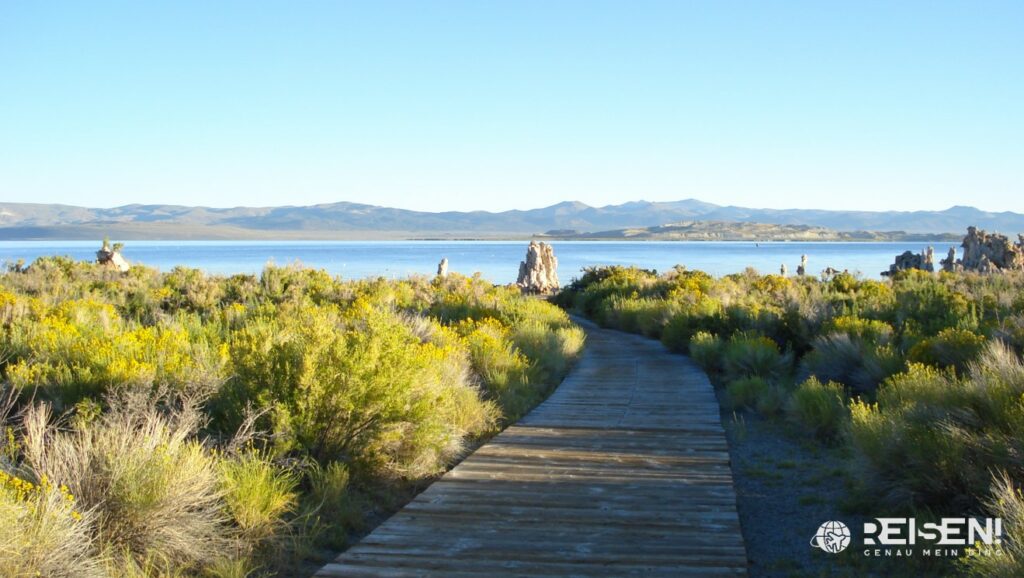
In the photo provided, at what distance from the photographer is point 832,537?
18.6ft

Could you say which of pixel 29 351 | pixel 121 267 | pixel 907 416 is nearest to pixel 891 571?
pixel 907 416

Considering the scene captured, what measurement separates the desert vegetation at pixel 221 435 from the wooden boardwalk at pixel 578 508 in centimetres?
59

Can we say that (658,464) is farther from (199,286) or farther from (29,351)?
(199,286)

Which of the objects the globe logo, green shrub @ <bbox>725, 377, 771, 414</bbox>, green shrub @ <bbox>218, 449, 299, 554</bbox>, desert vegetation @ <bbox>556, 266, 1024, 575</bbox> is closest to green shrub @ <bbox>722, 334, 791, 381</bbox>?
desert vegetation @ <bbox>556, 266, 1024, 575</bbox>

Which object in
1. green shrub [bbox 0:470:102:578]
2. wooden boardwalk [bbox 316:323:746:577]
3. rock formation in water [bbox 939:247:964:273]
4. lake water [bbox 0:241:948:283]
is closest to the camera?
green shrub [bbox 0:470:102:578]

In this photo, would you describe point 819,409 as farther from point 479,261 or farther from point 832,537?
point 479,261

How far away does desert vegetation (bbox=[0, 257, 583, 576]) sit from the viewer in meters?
4.63

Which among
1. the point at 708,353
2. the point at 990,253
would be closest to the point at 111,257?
the point at 708,353

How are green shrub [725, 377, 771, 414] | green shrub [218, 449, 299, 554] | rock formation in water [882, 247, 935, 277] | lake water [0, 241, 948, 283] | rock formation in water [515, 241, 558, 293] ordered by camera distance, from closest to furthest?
green shrub [218, 449, 299, 554], green shrub [725, 377, 771, 414], rock formation in water [882, 247, 935, 277], rock formation in water [515, 241, 558, 293], lake water [0, 241, 948, 283]

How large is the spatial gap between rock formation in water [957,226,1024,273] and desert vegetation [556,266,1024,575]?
7865 mm

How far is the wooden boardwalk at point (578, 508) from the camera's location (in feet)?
15.7

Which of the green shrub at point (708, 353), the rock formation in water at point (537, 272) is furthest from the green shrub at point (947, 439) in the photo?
the rock formation in water at point (537, 272)

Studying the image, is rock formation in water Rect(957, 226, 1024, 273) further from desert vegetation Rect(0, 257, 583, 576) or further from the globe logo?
the globe logo

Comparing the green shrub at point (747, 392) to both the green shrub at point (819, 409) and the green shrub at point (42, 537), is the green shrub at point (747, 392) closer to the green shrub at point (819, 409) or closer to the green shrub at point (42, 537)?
the green shrub at point (819, 409)
